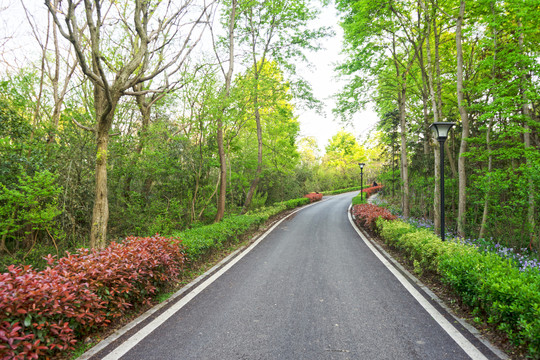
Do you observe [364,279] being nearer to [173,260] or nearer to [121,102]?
[173,260]

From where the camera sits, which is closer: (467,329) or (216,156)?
(467,329)

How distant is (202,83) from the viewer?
31.3ft

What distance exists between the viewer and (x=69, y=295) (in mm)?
2689

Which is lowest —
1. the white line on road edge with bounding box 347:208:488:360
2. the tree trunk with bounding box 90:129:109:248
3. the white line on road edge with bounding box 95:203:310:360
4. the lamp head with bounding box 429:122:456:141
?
the white line on road edge with bounding box 347:208:488:360

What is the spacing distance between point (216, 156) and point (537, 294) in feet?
39.1

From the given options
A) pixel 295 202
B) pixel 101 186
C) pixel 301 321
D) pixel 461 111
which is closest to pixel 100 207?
pixel 101 186

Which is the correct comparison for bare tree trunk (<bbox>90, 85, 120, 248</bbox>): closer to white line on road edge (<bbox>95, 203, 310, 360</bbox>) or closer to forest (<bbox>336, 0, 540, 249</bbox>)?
white line on road edge (<bbox>95, 203, 310, 360</bbox>)

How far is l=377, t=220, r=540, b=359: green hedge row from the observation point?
2.61 m

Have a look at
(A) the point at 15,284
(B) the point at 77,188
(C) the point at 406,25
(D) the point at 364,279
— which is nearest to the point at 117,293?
(A) the point at 15,284

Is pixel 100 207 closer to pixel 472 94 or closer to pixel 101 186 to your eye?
pixel 101 186

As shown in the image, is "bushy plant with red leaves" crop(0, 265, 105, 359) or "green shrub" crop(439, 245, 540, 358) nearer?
"bushy plant with red leaves" crop(0, 265, 105, 359)

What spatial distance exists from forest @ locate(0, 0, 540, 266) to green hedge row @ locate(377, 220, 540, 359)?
4005 mm

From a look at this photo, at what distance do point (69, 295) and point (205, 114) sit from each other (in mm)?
7848

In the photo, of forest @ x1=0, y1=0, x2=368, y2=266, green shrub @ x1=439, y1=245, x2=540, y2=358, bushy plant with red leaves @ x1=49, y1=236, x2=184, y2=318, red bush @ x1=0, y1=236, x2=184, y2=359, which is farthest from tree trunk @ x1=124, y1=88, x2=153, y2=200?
green shrub @ x1=439, y1=245, x2=540, y2=358
